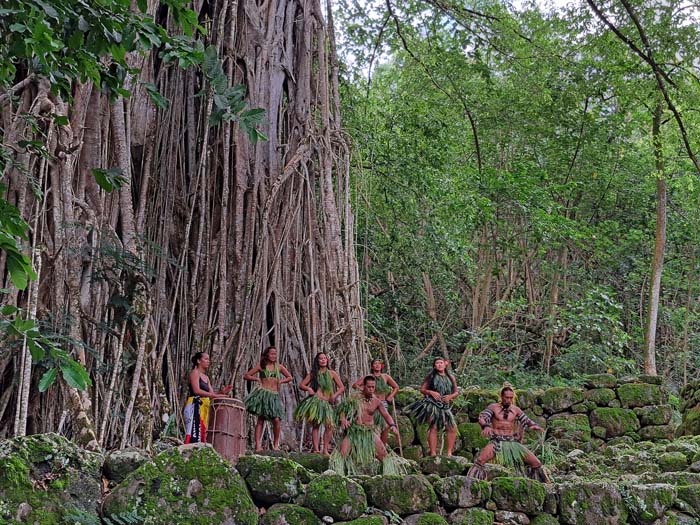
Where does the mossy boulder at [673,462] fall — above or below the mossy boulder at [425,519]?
above

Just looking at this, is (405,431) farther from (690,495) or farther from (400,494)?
(400,494)

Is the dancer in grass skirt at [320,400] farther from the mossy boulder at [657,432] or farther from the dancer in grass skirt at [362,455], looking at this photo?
the mossy boulder at [657,432]

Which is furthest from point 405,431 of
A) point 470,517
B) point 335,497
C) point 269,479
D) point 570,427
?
point 269,479

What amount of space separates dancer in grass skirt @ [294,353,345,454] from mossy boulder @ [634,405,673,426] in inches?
171

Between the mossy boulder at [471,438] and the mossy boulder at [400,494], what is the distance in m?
3.92

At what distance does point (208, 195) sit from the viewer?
6.83m

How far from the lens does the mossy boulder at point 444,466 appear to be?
20.3ft

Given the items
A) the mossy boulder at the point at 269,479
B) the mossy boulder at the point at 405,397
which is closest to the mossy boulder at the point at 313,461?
the mossy boulder at the point at 269,479

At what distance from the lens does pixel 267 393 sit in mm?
6312

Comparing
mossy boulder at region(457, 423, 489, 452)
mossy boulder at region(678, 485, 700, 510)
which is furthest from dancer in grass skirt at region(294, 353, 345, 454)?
mossy boulder at region(678, 485, 700, 510)

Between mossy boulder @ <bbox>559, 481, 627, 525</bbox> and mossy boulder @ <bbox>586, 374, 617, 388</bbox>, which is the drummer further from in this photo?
mossy boulder @ <bbox>586, 374, 617, 388</bbox>

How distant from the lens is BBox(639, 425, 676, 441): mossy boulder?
9.05 meters

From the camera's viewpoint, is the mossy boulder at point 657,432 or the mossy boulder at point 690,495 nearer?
the mossy boulder at point 690,495

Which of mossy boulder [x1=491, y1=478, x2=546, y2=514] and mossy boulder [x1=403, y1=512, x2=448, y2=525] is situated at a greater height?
mossy boulder [x1=491, y1=478, x2=546, y2=514]
